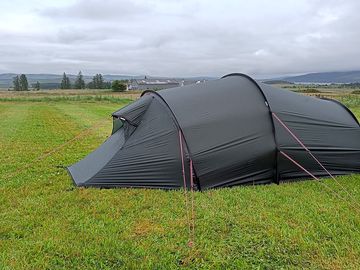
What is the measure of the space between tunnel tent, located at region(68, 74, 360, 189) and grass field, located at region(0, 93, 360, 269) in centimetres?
26

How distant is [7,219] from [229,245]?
2.82 metres

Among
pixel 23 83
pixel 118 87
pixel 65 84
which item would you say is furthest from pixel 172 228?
pixel 23 83

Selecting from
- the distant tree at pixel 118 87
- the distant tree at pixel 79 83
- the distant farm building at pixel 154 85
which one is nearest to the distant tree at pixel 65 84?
the distant tree at pixel 79 83

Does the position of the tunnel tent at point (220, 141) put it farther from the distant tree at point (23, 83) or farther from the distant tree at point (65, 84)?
the distant tree at point (23, 83)

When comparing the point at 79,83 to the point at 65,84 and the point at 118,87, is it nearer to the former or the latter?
the point at 65,84

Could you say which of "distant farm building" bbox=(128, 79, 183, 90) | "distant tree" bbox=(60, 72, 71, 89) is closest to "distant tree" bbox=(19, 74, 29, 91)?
"distant tree" bbox=(60, 72, 71, 89)

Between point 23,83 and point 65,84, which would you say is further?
point 65,84

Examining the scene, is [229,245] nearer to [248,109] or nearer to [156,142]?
[156,142]

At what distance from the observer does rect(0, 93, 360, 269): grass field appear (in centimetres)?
347

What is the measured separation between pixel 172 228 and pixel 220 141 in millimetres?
1938

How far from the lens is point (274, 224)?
13.8ft

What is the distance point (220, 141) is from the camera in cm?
567

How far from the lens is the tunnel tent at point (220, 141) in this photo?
5.58 m

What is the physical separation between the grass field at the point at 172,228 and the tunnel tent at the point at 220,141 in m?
0.26
